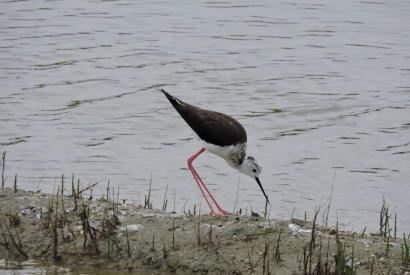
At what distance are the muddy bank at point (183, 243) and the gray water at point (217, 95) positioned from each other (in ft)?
6.89

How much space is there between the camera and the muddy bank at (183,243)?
6996 mm

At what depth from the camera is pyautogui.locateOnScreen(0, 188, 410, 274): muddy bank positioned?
7.00 m

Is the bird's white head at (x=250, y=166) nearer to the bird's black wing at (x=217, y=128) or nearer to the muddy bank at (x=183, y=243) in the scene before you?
the bird's black wing at (x=217, y=128)

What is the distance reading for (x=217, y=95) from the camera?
1474 cm

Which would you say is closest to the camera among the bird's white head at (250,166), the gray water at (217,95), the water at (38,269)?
the water at (38,269)

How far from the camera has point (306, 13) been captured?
2017 centimetres

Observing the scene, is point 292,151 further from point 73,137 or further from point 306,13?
point 306,13

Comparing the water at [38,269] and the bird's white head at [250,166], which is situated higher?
the bird's white head at [250,166]

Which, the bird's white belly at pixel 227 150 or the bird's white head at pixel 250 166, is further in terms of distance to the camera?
the bird's white head at pixel 250 166

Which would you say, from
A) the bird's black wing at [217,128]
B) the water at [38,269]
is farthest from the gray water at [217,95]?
the water at [38,269]

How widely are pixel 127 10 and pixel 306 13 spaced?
3.99 metres

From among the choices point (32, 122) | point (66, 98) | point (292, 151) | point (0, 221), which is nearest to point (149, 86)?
point (66, 98)

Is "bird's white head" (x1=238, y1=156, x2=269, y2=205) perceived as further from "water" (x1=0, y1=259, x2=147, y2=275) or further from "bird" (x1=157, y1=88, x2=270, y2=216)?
"water" (x1=0, y1=259, x2=147, y2=275)

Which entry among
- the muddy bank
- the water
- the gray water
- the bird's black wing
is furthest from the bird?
the water
